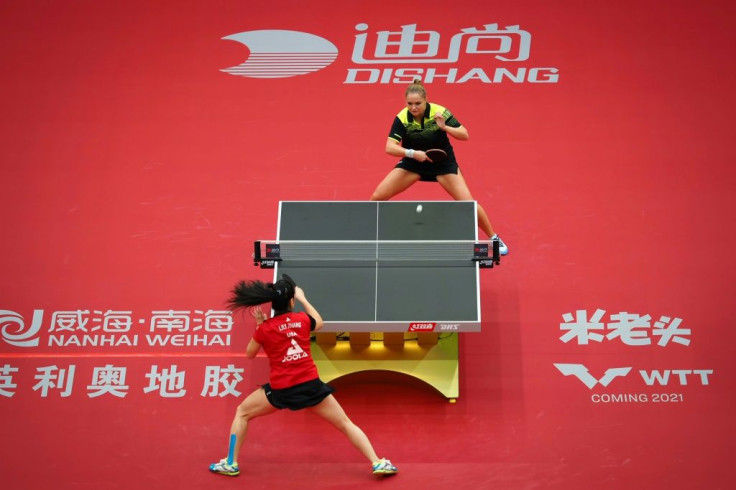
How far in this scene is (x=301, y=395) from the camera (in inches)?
203

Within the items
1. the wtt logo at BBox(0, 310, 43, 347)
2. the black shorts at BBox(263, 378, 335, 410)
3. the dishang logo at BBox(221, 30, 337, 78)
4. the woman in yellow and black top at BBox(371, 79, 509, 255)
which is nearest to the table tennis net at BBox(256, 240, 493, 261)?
the woman in yellow and black top at BBox(371, 79, 509, 255)

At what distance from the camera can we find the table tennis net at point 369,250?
5688 mm

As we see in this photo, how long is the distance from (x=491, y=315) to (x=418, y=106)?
1.57 m

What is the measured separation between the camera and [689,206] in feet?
22.7

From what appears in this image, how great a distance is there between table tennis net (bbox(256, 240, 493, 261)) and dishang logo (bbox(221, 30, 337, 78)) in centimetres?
272

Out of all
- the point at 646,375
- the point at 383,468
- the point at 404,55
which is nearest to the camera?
the point at 383,468

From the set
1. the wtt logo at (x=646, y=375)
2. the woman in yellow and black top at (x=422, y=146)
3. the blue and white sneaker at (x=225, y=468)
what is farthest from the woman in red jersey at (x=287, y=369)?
the wtt logo at (x=646, y=375)

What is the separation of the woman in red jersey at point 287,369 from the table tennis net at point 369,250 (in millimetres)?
481

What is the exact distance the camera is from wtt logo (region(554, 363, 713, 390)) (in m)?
5.93

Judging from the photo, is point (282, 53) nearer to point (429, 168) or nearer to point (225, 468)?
point (429, 168)

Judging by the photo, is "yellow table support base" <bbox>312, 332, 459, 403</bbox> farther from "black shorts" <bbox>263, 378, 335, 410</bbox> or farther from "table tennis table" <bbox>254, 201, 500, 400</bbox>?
"black shorts" <bbox>263, 378, 335, 410</bbox>

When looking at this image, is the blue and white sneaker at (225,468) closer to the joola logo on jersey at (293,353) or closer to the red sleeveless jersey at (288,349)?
the red sleeveless jersey at (288,349)

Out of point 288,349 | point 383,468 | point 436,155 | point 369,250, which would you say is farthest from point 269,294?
point 436,155

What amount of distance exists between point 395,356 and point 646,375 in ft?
5.53
